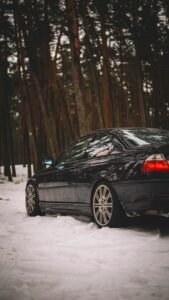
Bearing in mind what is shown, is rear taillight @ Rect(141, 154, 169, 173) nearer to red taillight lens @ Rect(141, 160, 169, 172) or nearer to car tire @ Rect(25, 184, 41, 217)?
red taillight lens @ Rect(141, 160, 169, 172)

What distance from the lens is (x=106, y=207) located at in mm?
5414

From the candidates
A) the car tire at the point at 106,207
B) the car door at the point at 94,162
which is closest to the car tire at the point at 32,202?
the car door at the point at 94,162

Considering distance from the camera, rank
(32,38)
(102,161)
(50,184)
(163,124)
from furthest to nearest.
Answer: (163,124), (32,38), (50,184), (102,161)

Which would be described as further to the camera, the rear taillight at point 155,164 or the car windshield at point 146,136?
the car windshield at point 146,136

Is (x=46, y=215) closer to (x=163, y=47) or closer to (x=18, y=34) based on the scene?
(x=18, y=34)

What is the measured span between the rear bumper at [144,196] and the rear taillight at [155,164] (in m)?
0.14

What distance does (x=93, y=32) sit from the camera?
21.2m

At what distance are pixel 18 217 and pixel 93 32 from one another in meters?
16.0

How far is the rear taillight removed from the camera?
459 centimetres

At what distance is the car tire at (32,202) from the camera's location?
7.67 metres

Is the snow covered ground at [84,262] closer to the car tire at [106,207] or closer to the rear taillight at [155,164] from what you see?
the car tire at [106,207]

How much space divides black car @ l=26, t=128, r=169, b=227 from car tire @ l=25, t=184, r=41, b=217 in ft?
1.19

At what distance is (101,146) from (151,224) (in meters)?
1.39

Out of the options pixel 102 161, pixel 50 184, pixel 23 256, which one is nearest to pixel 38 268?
pixel 23 256
